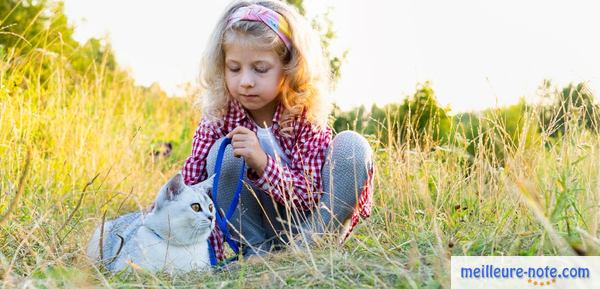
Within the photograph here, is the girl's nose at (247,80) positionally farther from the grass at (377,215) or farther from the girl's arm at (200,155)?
the grass at (377,215)

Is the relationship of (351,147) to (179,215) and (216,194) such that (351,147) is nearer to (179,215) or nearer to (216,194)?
(216,194)

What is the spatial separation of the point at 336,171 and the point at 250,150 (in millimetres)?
381

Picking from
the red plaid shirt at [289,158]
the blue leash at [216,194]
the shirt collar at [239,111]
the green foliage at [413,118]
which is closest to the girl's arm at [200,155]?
the red plaid shirt at [289,158]

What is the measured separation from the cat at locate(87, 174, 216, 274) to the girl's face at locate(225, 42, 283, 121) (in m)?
0.51

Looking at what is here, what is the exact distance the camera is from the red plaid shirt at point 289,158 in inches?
108

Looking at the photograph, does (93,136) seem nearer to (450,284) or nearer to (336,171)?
(336,171)

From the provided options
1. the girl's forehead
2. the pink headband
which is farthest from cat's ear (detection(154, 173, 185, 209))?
the pink headband

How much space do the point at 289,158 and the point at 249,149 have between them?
37 centimetres

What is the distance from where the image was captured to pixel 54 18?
18.2 ft

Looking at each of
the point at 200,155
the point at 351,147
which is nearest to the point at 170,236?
the point at 200,155

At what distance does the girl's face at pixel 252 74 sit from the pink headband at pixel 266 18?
10 centimetres

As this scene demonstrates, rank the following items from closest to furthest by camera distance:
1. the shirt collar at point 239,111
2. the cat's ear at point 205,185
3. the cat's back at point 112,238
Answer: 1. the cat's back at point 112,238
2. the cat's ear at point 205,185
3. the shirt collar at point 239,111

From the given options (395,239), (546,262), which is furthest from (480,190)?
(546,262)

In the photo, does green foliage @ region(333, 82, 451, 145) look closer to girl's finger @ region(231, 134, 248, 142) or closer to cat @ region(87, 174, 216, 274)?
girl's finger @ region(231, 134, 248, 142)
